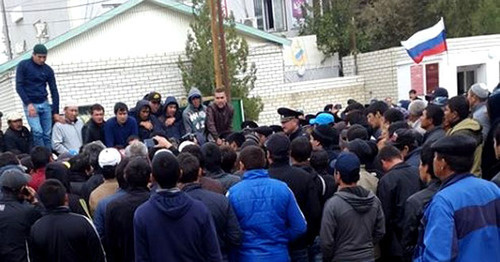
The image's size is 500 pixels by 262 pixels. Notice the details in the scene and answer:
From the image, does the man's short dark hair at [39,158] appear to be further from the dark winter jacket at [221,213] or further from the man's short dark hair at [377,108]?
the man's short dark hair at [377,108]

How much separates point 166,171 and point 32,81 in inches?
215

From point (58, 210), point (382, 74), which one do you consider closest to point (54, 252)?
point (58, 210)

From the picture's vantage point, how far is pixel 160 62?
18469 millimetres

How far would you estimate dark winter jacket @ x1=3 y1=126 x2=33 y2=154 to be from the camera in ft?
28.8

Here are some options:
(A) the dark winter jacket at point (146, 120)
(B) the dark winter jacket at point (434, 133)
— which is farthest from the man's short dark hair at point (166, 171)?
(A) the dark winter jacket at point (146, 120)

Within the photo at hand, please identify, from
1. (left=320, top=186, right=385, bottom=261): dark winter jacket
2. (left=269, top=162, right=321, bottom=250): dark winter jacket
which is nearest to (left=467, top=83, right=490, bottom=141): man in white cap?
(left=320, top=186, right=385, bottom=261): dark winter jacket

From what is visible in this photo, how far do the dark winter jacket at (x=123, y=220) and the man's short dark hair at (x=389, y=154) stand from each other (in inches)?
88.6

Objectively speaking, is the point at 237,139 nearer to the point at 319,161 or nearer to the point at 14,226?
the point at 319,161

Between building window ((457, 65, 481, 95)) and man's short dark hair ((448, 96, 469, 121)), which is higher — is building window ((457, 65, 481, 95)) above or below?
below

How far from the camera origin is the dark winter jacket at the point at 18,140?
28.8ft

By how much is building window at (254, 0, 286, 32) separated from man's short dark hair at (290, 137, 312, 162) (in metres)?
28.3

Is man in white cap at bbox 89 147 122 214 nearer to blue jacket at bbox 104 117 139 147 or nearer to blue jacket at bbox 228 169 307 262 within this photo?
blue jacket at bbox 228 169 307 262

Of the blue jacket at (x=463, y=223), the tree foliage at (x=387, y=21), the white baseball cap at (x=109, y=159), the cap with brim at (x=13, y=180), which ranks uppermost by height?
the tree foliage at (x=387, y=21)

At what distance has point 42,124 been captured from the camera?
29.6 feet
